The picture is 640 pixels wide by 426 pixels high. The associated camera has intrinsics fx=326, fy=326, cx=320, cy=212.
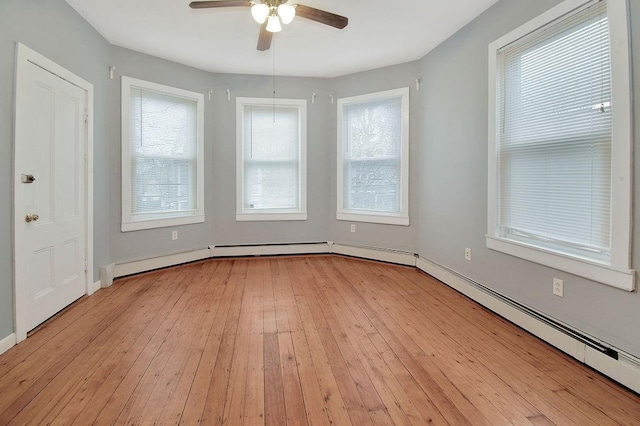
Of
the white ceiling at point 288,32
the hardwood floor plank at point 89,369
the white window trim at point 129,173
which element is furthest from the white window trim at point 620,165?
the white window trim at point 129,173

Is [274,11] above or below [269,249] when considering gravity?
above

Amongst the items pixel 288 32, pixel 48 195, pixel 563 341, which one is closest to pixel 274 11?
pixel 288 32

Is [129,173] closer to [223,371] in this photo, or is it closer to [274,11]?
[274,11]

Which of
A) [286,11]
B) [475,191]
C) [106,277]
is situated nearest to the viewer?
[286,11]

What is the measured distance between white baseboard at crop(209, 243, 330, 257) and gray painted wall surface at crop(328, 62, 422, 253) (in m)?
0.28

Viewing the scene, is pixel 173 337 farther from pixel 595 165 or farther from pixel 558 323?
pixel 595 165

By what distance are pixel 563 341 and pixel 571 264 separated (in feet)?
1.75

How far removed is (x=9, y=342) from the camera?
223 cm

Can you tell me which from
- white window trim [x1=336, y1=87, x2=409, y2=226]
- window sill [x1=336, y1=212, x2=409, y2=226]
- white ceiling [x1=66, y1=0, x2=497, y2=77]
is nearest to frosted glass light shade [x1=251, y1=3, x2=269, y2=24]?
white ceiling [x1=66, y1=0, x2=497, y2=77]

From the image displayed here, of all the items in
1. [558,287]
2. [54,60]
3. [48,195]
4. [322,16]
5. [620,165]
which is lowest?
[558,287]

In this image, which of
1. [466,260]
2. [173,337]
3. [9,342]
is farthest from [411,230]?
[9,342]

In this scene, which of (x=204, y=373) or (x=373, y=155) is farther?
(x=373, y=155)

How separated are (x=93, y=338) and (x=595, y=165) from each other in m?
3.60

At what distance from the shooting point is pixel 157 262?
13.9ft
